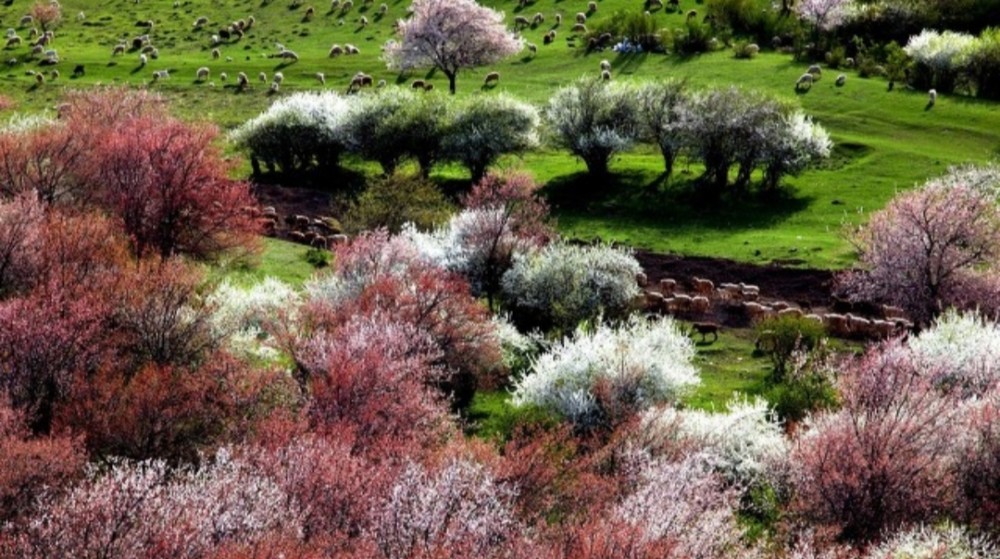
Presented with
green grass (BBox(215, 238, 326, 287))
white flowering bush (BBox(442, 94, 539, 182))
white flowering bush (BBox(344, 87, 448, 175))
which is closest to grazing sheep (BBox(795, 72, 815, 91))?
white flowering bush (BBox(442, 94, 539, 182))

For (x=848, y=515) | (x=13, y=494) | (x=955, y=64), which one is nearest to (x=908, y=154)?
(x=955, y=64)

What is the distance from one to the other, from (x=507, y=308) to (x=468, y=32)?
46578mm

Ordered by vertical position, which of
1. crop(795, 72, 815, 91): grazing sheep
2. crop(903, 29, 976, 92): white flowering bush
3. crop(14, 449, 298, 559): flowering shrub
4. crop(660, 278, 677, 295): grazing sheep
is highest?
crop(903, 29, 976, 92): white flowering bush

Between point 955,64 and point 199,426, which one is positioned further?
point 955,64

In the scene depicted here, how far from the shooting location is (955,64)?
81.2 meters

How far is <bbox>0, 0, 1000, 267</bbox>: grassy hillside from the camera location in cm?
6234

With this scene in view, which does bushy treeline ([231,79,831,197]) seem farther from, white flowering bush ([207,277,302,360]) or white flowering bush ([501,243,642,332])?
white flowering bush ([207,277,302,360])

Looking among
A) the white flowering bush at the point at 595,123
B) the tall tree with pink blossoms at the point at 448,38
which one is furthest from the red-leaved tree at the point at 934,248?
the tall tree with pink blossoms at the point at 448,38

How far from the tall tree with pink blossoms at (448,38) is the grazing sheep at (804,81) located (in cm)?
2567

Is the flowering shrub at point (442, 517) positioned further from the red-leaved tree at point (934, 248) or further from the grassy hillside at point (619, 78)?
the grassy hillside at point (619, 78)

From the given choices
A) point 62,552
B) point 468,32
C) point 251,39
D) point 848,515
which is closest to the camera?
point 62,552

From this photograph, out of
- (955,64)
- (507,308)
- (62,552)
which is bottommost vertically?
(507,308)

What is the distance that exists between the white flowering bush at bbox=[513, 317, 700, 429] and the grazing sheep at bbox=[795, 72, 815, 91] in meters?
48.8

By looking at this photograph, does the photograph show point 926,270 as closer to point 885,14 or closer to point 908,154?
point 908,154
